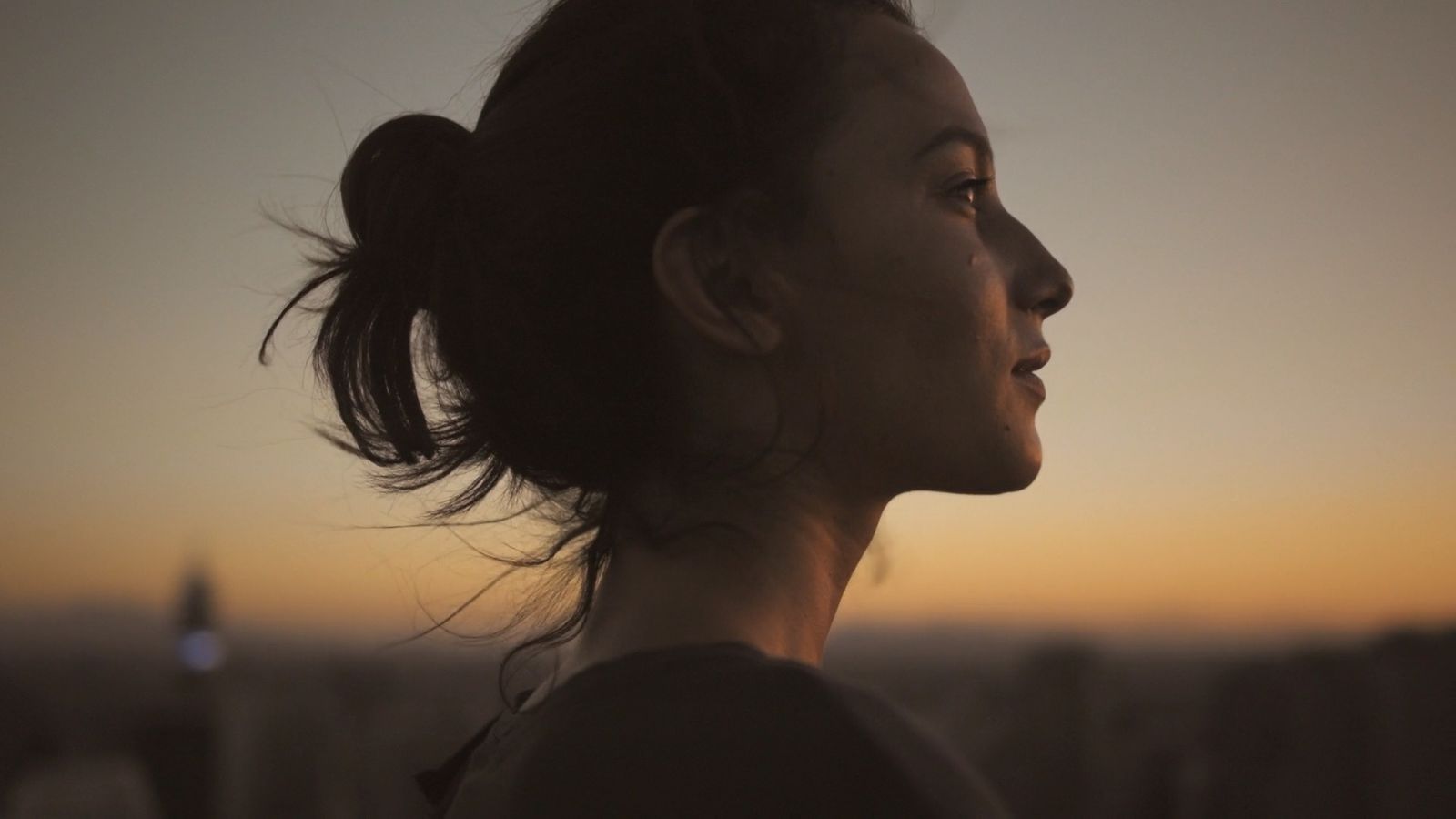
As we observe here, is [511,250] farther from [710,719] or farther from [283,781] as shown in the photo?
[283,781]

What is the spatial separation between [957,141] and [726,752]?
75 centimetres

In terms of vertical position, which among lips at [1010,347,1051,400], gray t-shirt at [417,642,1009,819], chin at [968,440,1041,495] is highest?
lips at [1010,347,1051,400]

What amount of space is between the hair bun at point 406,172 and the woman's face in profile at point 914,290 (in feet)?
1.47

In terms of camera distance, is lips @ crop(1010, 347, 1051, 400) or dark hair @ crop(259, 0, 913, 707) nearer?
dark hair @ crop(259, 0, 913, 707)

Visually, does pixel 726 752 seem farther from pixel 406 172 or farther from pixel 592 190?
pixel 406 172

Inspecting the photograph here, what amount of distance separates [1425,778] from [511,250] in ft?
119

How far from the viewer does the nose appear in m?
1.35

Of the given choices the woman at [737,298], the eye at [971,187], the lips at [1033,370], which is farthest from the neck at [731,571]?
the eye at [971,187]

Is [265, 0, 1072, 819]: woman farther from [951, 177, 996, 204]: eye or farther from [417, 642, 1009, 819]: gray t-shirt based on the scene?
[417, 642, 1009, 819]: gray t-shirt

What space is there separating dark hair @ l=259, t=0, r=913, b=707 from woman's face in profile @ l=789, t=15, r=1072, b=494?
0.05m

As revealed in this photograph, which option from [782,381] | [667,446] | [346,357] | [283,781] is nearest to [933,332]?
[782,381]

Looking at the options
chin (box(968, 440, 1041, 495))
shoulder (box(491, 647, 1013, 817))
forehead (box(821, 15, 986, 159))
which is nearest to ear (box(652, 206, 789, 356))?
forehead (box(821, 15, 986, 159))

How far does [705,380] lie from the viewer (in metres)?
1.28

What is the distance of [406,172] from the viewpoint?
1.44 m
